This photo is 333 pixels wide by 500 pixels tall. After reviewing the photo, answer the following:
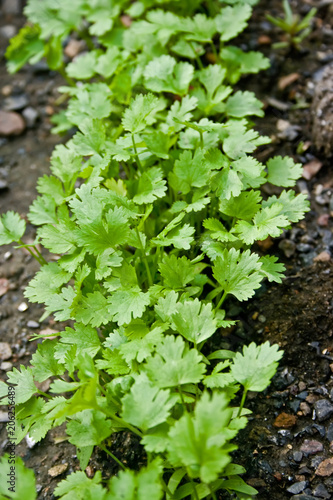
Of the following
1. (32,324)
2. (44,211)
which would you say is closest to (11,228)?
(44,211)

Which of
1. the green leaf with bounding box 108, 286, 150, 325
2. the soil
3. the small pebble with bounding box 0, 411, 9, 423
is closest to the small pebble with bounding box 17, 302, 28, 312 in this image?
the soil

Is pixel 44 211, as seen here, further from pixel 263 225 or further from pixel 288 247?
pixel 288 247

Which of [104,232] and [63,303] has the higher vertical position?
[104,232]

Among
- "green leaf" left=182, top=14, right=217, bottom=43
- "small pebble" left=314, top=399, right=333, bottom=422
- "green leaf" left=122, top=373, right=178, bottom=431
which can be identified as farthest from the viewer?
"green leaf" left=182, top=14, right=217, bottom=43

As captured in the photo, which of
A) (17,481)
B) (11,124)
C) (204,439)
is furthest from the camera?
(11,124)

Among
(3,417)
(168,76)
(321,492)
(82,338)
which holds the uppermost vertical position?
(168,76)

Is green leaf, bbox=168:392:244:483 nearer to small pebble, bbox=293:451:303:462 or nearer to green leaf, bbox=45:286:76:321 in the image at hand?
small pebble, bbox=293:451:303:462

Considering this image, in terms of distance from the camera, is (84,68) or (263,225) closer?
(263,225)
